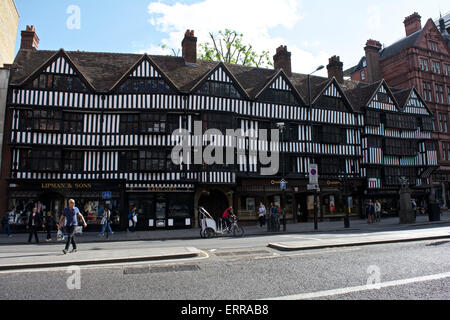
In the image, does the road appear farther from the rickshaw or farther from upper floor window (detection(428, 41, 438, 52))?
upper floor window (detection(428, 41, 438, 52))

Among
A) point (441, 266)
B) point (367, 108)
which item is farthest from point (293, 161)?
point (441, 266)

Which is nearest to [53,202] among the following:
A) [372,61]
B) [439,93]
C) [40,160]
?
[40,160]

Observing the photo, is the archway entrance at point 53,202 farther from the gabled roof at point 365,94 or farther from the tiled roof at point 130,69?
the gabled roof at point 365,94

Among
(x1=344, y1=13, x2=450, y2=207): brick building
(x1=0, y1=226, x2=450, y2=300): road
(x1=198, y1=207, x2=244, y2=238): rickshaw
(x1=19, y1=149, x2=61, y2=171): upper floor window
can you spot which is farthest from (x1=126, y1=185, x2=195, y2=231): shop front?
(x1=344, y1=13, x2=450, y2=207): brick building

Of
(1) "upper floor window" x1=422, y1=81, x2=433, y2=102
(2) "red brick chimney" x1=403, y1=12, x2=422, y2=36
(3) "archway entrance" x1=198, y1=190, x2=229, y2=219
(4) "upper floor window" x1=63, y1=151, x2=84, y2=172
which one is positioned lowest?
(3) "archway entrance" x1=198, y1=190, x2=229, y2=219

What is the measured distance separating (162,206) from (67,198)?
6.73m

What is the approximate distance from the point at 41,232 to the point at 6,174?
4672 mm

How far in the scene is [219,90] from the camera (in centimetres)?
2459

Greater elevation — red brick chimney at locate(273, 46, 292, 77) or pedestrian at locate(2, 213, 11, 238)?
red brick chimney at locate(273, 46, 292, 77)

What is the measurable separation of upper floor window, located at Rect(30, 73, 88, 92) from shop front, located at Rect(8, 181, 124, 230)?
→ 702 centimetres

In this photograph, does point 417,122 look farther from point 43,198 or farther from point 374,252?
point 43,198

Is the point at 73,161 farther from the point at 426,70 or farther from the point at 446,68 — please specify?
the point at 446,68

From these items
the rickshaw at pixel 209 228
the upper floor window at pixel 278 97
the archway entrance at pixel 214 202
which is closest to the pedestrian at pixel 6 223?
the rickshaw at pixel 209 228

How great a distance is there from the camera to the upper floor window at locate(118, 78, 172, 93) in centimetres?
2322
